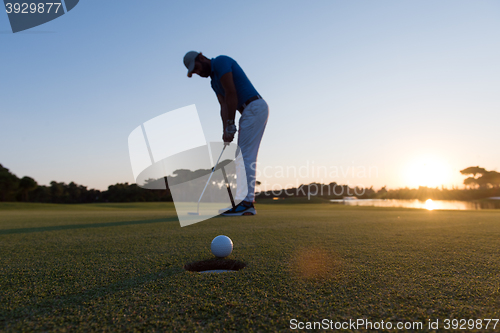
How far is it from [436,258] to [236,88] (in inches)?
119

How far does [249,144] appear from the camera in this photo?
3730 millimetres

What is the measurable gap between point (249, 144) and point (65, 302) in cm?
270

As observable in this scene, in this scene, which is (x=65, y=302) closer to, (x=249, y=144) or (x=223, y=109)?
(x=249, y=144)

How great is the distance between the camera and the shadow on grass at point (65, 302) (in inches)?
49.6

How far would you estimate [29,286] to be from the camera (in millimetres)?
1672

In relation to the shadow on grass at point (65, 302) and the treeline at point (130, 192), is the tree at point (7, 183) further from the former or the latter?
the shadow on grass at point (65, 302)

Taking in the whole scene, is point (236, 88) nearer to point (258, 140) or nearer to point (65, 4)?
point (258, 140)

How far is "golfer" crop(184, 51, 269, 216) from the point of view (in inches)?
142

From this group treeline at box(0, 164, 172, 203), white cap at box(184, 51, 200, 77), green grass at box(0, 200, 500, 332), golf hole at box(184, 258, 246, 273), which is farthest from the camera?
treeline at box(0, 164, 172, 203)

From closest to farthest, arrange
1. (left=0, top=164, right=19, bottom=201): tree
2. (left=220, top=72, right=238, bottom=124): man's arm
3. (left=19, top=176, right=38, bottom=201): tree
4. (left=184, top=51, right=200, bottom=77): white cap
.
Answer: (left=220, top=72, right=238, bottom=124): man's arm < (left=184, top=51, right=200, bottom=77): white cap < (left=19, top=176, right=38, bottom=201): tree < (left=0, top=164, right=19, bottom=201): tree

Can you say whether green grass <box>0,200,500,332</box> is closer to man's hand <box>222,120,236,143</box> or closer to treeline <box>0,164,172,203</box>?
man's hand <box>222,120,236,143</box>

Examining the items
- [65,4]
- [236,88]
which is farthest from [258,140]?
[65,4]

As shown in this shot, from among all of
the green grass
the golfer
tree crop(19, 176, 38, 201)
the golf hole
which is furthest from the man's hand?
tree crop(19, 176, 38, 201)

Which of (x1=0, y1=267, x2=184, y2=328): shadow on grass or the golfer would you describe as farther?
the golfer
